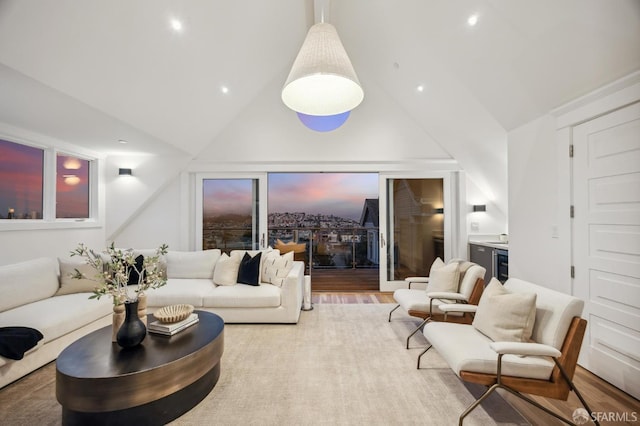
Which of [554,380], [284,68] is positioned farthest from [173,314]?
[284,68]

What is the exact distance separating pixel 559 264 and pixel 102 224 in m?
6.06

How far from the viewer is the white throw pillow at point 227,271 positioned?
12.3 feet

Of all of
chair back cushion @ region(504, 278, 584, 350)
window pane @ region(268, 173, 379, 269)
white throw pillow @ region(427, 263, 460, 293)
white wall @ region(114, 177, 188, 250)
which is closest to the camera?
chair back cushion @ region(504, 278, 584, 350)

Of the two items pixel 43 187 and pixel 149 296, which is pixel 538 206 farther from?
pixel 43 187

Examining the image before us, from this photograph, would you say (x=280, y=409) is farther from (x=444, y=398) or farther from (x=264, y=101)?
(x=264, y=101)

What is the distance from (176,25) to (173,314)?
2595mm

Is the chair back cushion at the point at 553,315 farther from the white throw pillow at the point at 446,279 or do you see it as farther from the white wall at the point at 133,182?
the white wall at the point at 133,182

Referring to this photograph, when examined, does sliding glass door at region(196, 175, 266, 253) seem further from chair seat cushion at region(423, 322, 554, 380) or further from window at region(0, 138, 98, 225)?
chair seat cushion at region(423, 322, 554, 380)

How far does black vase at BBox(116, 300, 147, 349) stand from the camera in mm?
1984

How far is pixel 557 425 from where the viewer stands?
71.8 inches

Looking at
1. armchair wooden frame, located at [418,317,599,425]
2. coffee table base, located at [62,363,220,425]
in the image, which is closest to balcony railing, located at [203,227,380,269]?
coffee table base, located at [62,363,220,425]

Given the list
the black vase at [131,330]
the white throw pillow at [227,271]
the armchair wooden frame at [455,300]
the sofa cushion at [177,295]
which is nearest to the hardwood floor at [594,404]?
the armchair wooden frame at [455,300]

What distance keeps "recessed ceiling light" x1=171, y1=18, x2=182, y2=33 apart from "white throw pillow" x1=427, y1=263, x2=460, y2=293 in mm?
3642

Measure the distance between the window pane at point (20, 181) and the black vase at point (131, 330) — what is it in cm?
263
